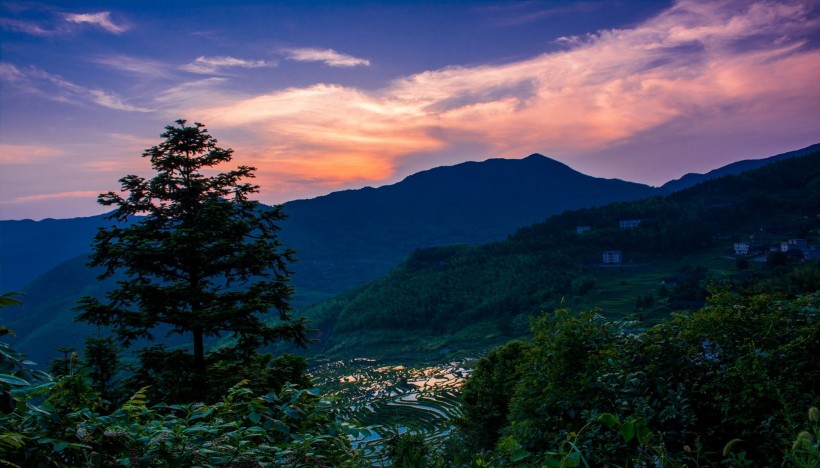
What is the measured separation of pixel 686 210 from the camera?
4648 inches

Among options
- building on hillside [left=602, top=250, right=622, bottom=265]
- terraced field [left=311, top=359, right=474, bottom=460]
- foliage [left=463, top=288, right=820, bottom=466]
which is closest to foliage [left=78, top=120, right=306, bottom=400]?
foliage [left=463, top=288, right=820, bottom=466]

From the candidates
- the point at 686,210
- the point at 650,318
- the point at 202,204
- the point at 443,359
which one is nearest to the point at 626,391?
the point at 202,204

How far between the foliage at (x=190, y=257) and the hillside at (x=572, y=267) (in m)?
59.3

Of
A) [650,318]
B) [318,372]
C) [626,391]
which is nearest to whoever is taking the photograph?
[626,391]

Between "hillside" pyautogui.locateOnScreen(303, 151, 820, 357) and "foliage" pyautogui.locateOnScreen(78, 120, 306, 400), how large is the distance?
59.3 meters

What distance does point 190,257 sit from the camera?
1270cm

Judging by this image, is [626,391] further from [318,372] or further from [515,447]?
[318,372]

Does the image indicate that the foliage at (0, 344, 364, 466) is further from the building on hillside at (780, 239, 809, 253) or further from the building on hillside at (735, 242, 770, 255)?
the building on hillside at (735, 242, 770, 255)

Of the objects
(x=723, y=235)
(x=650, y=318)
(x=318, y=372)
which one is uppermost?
(x=723, y=235)

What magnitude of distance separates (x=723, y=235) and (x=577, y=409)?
374ft

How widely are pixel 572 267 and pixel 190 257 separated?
93.0m

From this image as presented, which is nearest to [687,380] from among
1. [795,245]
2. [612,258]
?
[795,245]

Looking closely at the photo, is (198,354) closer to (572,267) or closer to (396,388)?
(396,388)

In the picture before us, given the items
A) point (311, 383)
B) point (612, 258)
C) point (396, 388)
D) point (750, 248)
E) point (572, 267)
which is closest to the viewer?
point (311, 383)
